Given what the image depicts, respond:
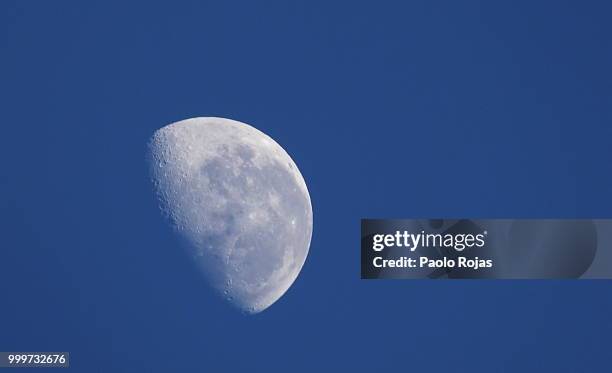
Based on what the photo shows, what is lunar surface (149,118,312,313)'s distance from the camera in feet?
35.7

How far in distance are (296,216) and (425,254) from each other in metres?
2.07

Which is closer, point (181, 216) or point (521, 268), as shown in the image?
point (181, 216)

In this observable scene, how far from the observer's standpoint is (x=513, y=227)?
12422mm

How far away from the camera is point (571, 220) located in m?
12.6

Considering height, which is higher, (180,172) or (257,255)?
(180,172)

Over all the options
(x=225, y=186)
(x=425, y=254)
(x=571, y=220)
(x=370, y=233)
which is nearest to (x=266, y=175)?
(x=225, y=186)

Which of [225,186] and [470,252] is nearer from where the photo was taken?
[225,186]

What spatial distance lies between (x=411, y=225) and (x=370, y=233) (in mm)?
619

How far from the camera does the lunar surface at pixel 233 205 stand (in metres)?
10.9

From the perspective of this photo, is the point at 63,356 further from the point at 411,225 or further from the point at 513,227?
the point at 513,227

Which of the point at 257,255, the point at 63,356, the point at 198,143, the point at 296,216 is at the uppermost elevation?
the point at 198,143

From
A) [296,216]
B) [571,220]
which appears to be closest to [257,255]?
[296,216]

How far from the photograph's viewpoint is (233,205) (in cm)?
1085

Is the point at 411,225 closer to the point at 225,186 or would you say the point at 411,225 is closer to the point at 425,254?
the point at 425,254
